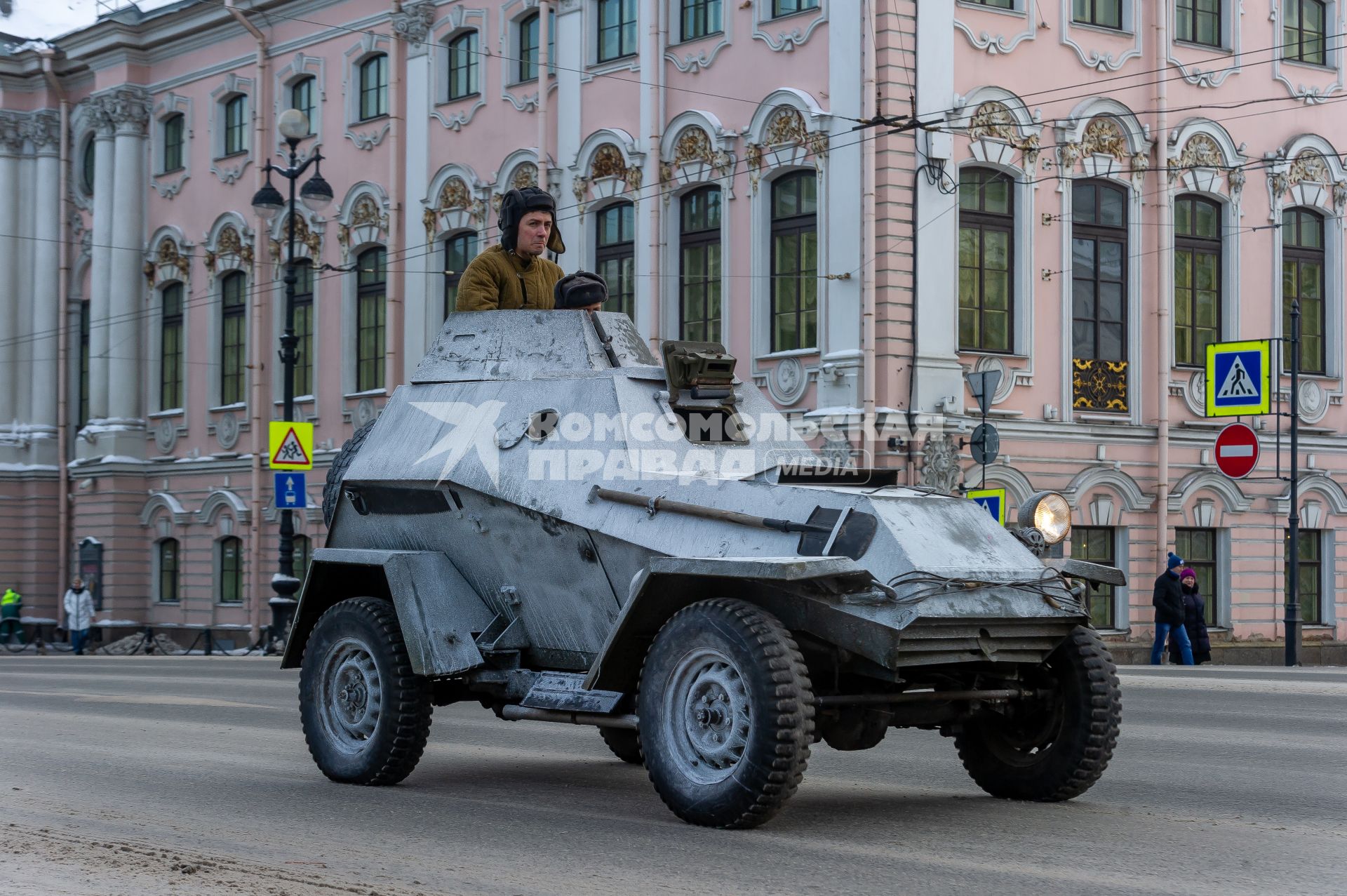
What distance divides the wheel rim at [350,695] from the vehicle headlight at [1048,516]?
3.15 m

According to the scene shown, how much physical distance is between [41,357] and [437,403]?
109 feet

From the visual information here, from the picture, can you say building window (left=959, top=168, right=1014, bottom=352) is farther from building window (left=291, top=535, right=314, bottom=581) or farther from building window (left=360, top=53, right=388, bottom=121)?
building window (left=291, top=535, right=314, bottom=581)

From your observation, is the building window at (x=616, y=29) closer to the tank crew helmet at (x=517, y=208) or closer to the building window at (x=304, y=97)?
the building window at (x=304, y=97)

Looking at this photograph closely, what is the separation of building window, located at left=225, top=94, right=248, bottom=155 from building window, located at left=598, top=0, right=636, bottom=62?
9947 mm

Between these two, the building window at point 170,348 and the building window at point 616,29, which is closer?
the building window at point 616,29

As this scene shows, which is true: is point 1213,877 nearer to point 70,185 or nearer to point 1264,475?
point 1264,475

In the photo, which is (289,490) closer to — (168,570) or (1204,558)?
(168,570)

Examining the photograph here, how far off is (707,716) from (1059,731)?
1.70m

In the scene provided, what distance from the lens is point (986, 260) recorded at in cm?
2681

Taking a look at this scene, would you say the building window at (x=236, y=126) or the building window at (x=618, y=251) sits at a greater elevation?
the building window at (x=236, y=126)

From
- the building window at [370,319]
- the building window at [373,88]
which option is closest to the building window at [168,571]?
the building window at [370,319]

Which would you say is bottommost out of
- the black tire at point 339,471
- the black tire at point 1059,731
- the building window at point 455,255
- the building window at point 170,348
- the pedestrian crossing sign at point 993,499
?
the black tire at point 1059,731

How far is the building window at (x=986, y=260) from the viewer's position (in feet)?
87.1

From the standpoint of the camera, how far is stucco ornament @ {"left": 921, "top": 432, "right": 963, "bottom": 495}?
25.5 meters
